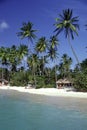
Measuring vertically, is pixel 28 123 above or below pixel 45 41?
below

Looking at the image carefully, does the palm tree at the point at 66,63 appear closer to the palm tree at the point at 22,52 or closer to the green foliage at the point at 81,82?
the palm tree at the point at 22,52

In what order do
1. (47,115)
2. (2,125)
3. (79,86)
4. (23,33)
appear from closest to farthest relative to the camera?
1. (2,125)
2. (47,115)
3. (79,86)
4. (23,33)

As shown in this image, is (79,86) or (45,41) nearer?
(79,86)

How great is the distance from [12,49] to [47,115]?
60047 mm

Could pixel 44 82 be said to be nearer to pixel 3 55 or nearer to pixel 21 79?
pixel 21 79

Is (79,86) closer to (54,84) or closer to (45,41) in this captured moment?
(54,84)

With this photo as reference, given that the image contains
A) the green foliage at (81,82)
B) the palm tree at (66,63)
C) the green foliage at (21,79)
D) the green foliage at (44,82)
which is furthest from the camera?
the palm tree at (66,63)

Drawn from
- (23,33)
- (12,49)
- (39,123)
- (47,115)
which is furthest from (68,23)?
(12,49)

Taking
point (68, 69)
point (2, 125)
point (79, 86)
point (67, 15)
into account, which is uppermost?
point (67, 15)

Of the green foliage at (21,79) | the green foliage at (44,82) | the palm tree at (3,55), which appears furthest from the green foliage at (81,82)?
the palm tree at (3,55)

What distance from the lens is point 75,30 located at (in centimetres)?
4391

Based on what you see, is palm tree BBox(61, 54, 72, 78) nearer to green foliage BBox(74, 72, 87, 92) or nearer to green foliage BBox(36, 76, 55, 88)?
green foliage BBox(36, 76, 55, 88)

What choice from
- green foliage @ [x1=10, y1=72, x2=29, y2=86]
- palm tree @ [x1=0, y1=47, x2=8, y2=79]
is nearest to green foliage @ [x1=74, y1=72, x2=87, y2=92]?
green foliage @ [x1=10, y1=72, x2=29, y2=86]

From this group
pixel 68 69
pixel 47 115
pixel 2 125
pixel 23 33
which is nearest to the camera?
pixel 2 125
